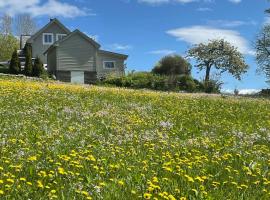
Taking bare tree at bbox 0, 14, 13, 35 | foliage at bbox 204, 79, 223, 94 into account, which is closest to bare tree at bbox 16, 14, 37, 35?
bare tree at bbox 0, 14, 13, 35

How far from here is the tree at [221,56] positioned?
256 feet

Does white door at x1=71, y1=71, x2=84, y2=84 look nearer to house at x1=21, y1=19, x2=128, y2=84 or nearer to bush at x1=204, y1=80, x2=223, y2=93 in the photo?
house at x1=21, y1=19, x2=128, y2=84

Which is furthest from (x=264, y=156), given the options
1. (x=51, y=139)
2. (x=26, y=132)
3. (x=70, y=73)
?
(x=70, y=73)

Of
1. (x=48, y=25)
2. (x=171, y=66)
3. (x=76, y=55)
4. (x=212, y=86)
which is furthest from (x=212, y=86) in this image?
(x=48, y=25)

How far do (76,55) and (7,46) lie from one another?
3364 centimetres

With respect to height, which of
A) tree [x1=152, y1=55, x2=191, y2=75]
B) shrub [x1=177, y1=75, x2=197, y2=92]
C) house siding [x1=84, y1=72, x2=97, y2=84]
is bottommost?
shrub [x1=177, y1=75, x2=197, y2=92]

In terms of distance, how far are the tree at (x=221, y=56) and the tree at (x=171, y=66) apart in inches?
392

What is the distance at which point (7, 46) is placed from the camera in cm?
9756

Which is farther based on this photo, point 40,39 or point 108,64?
point 40,39

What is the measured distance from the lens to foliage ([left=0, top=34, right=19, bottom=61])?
9706 cm

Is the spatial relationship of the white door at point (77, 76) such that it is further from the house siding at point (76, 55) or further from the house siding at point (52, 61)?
the house siding at point (52, 61)

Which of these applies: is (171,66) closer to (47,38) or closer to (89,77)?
(89,77)

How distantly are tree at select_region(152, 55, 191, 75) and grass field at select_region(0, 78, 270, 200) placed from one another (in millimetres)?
51561

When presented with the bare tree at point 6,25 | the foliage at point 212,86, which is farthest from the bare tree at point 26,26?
the foliage at point 212,86
